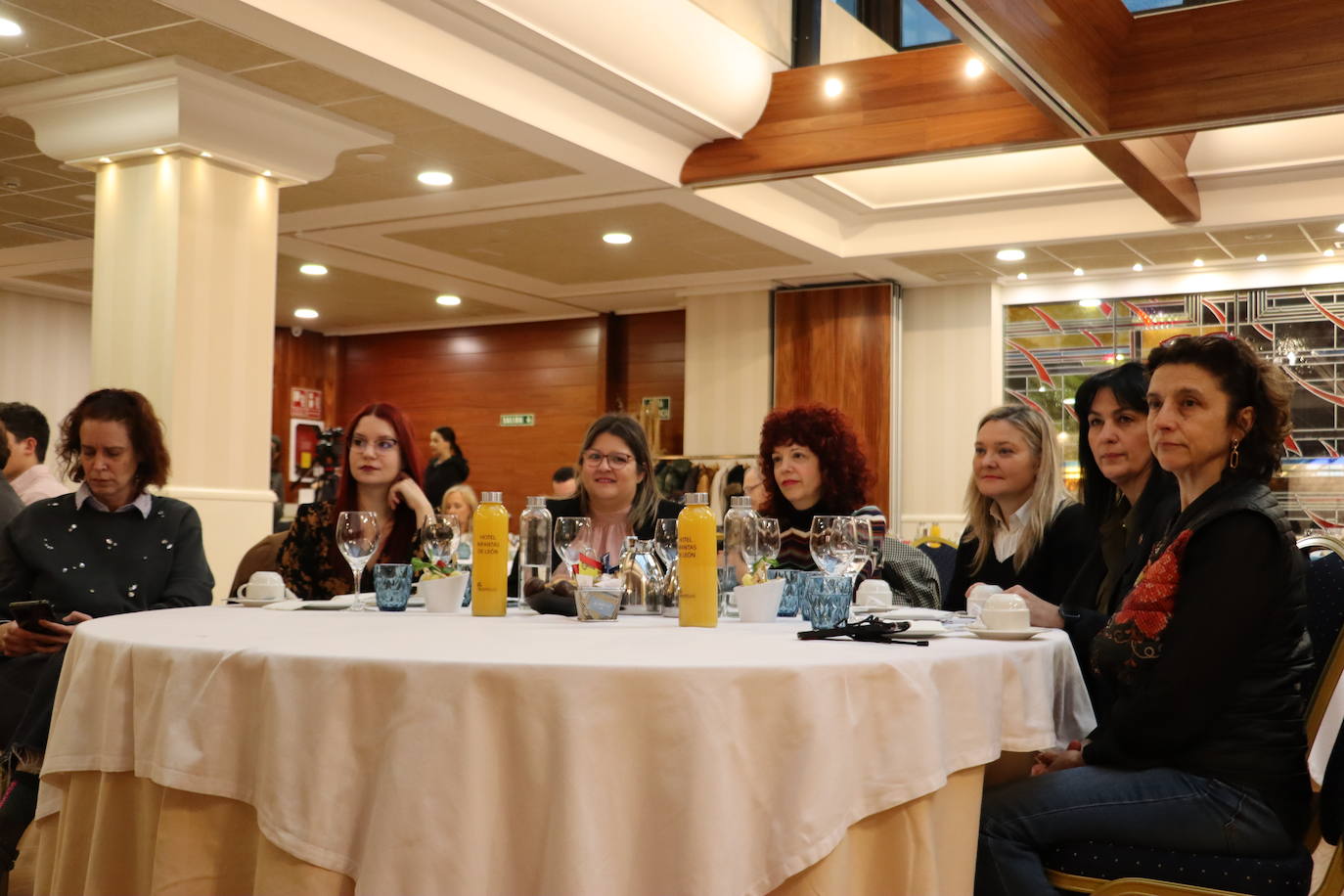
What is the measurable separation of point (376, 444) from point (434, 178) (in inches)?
179

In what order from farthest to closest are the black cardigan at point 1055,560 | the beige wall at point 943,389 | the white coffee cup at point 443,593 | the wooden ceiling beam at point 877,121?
the beige wall at point 943,389 → the wooden ceiling beam at point 877,121 → the black cardigan at point 1055,560 → the white coffee cup at point 443,593

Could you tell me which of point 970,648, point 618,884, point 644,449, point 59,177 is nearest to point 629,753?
point 618,884

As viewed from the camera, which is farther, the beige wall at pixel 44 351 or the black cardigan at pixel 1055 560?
the beige wall at pixel 44 351

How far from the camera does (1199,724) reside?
203 centimetres

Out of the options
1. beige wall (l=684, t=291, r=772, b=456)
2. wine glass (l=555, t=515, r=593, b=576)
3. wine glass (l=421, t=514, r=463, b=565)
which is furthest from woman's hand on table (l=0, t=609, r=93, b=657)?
beige wall (l=684, t=291, r=772, b=456)

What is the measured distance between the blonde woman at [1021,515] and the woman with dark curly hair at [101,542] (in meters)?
2.21

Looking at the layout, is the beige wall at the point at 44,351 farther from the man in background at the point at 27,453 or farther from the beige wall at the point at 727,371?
the man in background at the point at 27,453

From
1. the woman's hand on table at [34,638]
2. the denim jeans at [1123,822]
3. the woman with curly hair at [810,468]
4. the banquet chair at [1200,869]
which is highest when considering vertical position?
the woman with curly hair at [810,468]

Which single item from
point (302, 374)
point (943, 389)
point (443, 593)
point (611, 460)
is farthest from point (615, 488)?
point (302, 374)

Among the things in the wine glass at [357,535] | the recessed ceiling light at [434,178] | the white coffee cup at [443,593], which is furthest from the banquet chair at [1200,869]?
the recessed ceiling light at [434,178]

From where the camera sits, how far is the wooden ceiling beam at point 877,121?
649cm

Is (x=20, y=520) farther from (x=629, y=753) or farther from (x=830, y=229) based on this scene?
(x=830, y=229)

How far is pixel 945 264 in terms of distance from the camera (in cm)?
979

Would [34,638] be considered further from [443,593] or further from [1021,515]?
[1021,515]
